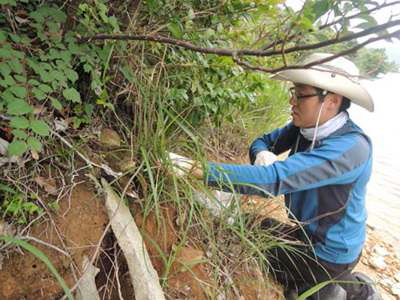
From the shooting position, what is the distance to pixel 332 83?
5.74 feet

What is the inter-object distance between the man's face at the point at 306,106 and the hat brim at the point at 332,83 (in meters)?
0.07

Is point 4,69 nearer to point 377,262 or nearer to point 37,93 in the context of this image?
point 37,93

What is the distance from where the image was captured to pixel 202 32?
64.1 inches


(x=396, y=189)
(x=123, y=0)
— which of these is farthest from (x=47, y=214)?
(x=396, y=189)

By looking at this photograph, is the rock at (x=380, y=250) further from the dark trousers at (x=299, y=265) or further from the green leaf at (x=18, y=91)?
the green leaf at (x=18, y=91)

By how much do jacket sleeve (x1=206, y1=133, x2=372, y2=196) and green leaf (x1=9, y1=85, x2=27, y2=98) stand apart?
2.83 ft

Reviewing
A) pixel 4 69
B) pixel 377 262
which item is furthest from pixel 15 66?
pixel 377 262

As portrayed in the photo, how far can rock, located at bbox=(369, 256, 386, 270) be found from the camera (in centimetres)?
320

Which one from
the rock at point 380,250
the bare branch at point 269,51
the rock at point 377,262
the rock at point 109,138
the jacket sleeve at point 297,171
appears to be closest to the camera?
the bare branch at point 269,51

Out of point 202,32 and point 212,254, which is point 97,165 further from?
point 202,32

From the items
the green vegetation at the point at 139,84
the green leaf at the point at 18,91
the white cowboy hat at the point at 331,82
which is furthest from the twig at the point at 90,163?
the white cowboy hat at the point at 331,82

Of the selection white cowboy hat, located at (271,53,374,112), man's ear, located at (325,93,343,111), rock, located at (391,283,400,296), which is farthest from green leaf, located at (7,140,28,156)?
rock, located at (391,283,400,296)

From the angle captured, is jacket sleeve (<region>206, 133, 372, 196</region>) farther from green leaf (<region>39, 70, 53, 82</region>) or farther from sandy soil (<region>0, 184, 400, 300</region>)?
green leaf (<region>39, 70, 53, 82</region>)

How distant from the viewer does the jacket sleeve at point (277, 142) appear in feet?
7.96
